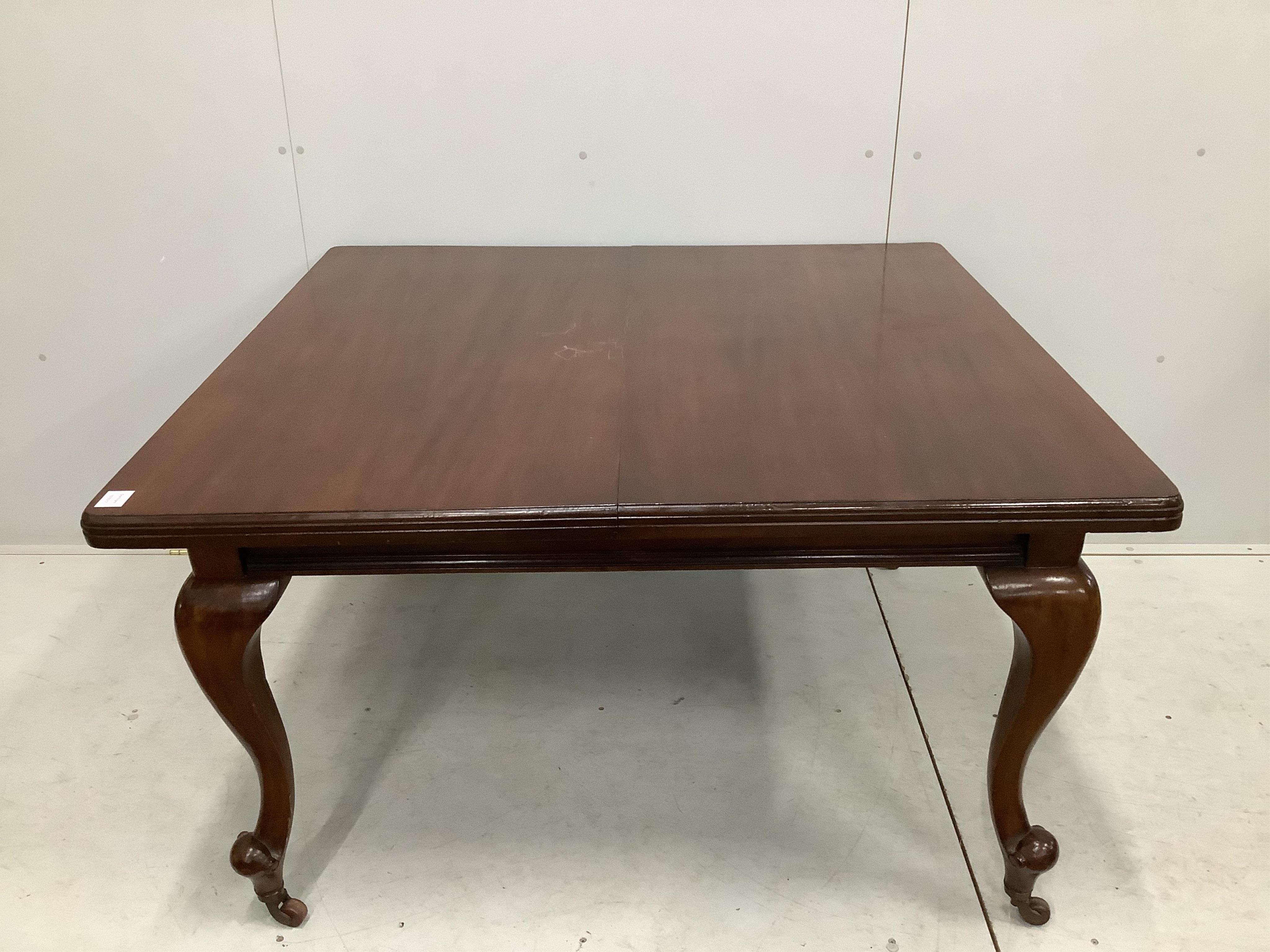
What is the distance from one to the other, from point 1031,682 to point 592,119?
112cm

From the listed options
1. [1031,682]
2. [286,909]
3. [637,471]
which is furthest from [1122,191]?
[286,909]

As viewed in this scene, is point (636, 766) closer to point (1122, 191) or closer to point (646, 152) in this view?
point (646, 152)

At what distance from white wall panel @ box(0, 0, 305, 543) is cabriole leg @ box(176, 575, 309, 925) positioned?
35.7 inches

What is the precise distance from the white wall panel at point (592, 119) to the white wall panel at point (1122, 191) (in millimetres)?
113

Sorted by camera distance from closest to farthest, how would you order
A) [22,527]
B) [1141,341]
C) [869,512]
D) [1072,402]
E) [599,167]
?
[869,512] < [1072,402] < [599,167] < [1141,341] < [22,527]

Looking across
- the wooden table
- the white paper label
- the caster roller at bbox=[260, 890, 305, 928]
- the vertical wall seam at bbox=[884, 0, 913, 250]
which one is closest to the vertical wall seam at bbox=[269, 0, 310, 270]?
the vertical wall seam at bbox=[884, 0, 913, 250]

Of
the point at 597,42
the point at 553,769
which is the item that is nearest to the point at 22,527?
the point at 553,769

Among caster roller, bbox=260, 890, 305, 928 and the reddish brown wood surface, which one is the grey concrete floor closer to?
caster roller, bbox=260, 890, 305, 928

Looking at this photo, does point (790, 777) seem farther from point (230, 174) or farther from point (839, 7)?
point (230, 174)

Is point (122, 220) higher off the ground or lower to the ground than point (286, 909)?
higher

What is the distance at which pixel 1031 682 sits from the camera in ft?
3.59

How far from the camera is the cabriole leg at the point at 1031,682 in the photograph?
104 cm

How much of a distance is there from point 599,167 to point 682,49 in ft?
0.75

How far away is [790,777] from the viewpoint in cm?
143
